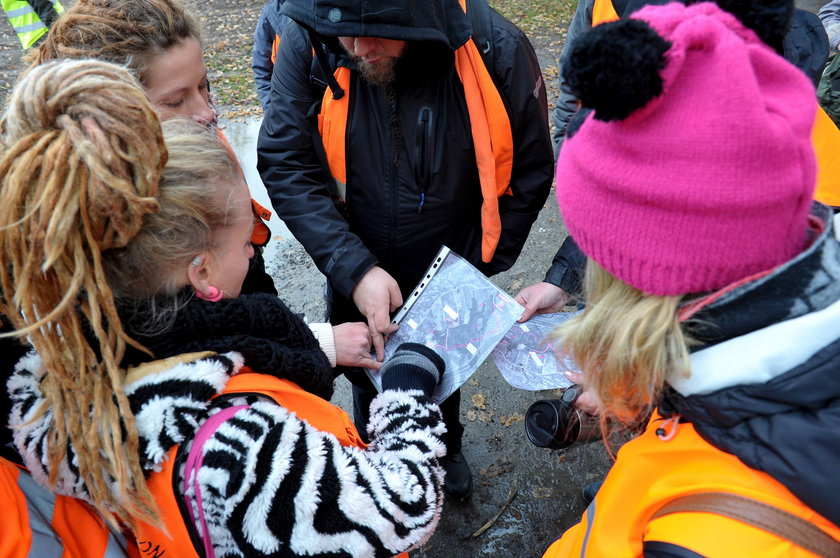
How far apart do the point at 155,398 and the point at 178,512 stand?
244 millimetres

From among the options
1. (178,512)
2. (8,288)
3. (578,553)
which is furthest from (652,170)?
(8,288)

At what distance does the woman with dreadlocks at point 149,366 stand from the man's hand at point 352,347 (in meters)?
0.53

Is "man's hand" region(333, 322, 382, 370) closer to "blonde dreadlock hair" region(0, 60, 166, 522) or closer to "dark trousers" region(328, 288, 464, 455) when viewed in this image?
"dark trousers" region(328, 288, 464, 455)

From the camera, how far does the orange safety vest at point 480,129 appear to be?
2072 mm

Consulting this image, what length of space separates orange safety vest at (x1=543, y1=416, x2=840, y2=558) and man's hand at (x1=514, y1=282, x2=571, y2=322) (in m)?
0.97

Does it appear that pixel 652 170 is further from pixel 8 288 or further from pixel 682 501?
pixel 8 288

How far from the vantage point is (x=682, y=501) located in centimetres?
100

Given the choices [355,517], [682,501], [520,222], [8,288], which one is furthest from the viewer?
[520,222]

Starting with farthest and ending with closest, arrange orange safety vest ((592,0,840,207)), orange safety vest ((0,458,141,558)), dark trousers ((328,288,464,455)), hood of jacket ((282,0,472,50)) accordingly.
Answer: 1. dark trousers ((328,288,464,455))
2. hood of jacket ((282,0,472,50))
3. orange safety vest ((592,0,840,207))
4. orange safety vest ((0,458,141,558))

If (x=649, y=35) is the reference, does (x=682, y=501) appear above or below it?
below

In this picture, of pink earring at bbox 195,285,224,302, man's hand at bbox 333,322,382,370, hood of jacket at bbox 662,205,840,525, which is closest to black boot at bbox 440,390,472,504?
man's hand at bbox 333,322,382,370

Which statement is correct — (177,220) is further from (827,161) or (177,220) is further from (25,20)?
(25,20)

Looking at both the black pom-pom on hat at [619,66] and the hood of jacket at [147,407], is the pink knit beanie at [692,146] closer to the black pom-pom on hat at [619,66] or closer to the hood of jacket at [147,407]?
the black pom-pom on hat at [619,66]

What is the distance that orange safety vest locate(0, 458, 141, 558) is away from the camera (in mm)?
1131
